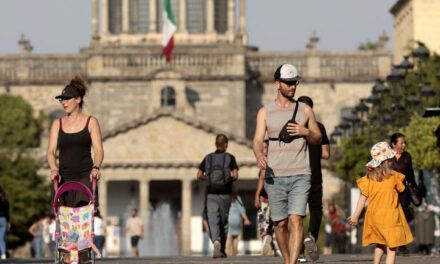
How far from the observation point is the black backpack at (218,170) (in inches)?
910

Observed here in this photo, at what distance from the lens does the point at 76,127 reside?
16.3 metres

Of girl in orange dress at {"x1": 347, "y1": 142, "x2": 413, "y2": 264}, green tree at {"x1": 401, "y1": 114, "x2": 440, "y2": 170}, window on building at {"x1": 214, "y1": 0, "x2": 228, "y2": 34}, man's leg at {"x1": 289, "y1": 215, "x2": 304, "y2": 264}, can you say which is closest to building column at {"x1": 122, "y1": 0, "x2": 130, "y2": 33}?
window on building at {"x1": 214, "y1": 0, "x2": 228, "y2": 34}

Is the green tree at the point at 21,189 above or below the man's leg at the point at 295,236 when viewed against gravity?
above

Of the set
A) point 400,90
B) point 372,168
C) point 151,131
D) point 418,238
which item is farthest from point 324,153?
point 151,131

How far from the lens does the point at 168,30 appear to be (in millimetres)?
74750

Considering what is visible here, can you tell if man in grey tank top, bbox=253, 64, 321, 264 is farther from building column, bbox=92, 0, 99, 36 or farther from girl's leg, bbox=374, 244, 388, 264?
building column, bbox=92, 0, 99, 36

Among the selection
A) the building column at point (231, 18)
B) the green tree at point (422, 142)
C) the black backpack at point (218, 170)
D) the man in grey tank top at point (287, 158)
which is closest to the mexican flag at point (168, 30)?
the building column at point (231, 18)

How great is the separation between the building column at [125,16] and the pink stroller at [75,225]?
215 feet

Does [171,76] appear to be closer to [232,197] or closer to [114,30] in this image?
[114,30]

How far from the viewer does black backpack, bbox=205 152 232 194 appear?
75.8 feet

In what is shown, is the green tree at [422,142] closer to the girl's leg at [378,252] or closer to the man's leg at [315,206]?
the man's leg at [315,206]

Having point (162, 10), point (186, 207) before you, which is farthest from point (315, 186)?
point (162, 10)

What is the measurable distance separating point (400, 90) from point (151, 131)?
19550 millimetres

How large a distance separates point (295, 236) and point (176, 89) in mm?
61050
